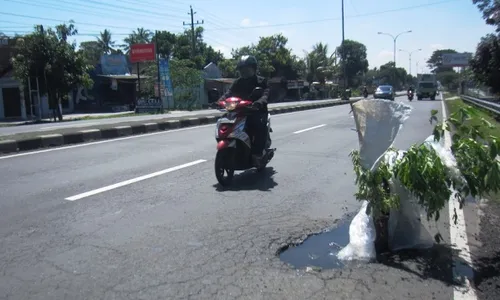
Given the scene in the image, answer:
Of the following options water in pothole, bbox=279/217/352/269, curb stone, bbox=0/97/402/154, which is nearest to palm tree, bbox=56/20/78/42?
curb stone, bbox=0/97/402/154

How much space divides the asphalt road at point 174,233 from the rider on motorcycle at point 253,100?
566 mm

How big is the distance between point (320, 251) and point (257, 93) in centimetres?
339

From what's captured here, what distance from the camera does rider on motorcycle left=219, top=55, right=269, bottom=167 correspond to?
7238 millimetres

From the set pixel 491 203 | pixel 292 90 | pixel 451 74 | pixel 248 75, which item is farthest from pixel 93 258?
pixel 451 74

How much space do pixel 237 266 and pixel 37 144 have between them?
9682mm

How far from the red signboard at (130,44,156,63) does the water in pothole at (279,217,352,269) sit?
3453cm

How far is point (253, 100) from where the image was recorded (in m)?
7.34

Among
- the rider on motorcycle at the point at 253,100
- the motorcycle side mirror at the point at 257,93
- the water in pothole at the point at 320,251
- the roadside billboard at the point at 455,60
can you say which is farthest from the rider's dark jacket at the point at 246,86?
the roadside billboard at the point at 455,60

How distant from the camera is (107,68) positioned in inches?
1670

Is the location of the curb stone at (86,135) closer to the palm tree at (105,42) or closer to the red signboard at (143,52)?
the red signboard at (143,52)

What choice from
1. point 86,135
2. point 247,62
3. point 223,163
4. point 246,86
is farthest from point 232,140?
point 86,135

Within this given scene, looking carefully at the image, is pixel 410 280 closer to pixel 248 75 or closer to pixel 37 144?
pixel 248 75

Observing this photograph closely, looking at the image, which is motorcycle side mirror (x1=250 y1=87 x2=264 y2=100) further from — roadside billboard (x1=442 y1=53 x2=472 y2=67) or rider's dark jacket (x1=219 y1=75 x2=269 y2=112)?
roadside billboard (x1=442 y1=53 x2=472 y2=67)

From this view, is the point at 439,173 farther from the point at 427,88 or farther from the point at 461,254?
the point at 427,88
